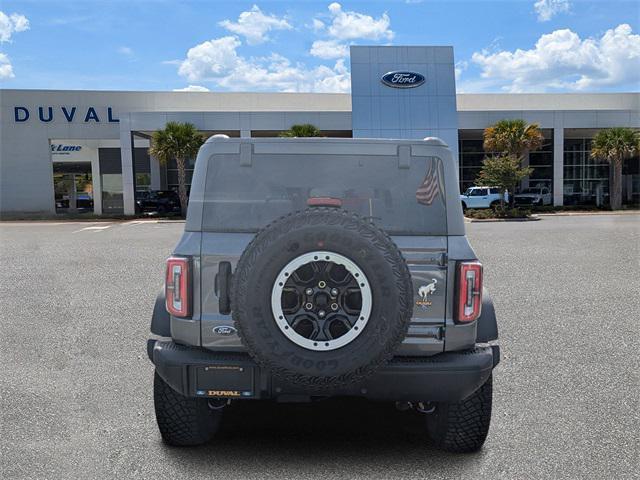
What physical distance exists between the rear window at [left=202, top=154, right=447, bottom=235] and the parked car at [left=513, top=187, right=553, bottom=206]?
35.7 m

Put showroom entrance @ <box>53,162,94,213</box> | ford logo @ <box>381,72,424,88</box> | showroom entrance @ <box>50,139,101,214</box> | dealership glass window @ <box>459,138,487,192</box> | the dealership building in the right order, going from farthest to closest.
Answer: showroom entrance @ <box>53,162,94,213</box> → dealership glass window @ <box>459,138,487,192</box> → showroom entrance @ <box>50,139,101,214</box> → ford logo @ <box>381,72,424,88</box> → the dealership building

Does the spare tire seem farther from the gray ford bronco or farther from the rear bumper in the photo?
the rear bumper

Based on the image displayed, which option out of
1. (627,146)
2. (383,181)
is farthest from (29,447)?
(627,146)

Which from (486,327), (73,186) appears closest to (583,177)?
(73,186)

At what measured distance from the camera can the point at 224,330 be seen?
3.16 metres

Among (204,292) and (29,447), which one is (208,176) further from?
(29,447)

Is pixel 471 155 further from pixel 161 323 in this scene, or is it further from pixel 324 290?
pixel 324 290

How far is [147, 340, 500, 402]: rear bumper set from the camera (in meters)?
3.08

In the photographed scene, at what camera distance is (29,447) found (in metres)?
3.67

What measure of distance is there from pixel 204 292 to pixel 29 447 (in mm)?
1732

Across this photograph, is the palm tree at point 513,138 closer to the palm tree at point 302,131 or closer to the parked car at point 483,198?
the parked car at point 483,198

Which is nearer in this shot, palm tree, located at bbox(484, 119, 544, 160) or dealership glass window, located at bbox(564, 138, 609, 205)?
palm tree, located at bbox(484, 119, 544, 160)

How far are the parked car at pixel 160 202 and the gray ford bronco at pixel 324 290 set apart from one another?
106ft

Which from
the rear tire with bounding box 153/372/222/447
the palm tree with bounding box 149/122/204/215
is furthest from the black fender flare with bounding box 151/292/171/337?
the palm tree with bounding box 149/122/204/215
